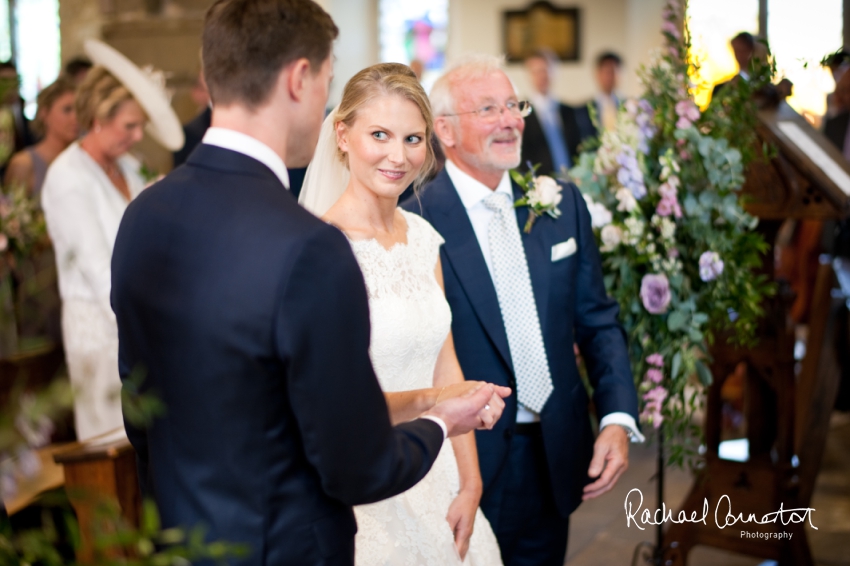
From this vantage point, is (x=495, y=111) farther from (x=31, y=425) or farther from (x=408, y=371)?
(x=31, y=425)

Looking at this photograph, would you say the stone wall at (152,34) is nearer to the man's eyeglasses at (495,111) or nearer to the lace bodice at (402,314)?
the man's eyeglasses at (495,111)

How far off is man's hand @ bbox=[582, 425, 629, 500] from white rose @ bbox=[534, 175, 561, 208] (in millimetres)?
638

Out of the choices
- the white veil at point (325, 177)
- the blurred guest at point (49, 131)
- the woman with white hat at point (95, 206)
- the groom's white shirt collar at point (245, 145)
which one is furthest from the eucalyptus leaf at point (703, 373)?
the blurred guest at point (49, 131)

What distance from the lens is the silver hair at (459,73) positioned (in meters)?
2.49

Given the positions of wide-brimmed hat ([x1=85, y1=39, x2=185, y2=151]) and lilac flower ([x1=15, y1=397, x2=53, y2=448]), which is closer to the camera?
lilac flower ([x1=15, y1=397, x2=53, y2=448])

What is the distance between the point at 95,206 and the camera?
358 centimetres

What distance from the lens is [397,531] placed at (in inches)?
73.9

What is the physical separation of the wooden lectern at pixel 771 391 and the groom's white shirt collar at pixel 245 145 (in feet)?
7.42

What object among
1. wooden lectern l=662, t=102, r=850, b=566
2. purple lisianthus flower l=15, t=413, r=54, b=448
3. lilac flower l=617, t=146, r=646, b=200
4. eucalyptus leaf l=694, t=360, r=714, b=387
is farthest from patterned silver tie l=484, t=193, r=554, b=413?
purple lisianthus flower l=15, t=413, r=54, b=448

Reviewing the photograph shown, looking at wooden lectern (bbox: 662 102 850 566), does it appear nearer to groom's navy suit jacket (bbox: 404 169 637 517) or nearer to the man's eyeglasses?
groom's navy suit jacket (bbox: 404 169 637 517)

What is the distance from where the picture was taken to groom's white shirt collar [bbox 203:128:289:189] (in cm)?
131

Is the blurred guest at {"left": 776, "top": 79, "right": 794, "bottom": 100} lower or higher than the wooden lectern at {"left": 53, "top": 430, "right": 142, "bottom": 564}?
higher

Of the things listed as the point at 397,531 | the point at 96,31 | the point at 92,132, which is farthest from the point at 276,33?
the point at 96,31

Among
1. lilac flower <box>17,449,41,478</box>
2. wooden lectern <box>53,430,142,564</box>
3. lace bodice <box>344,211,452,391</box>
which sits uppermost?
lilac flower <box>17,449,41,478</box>
